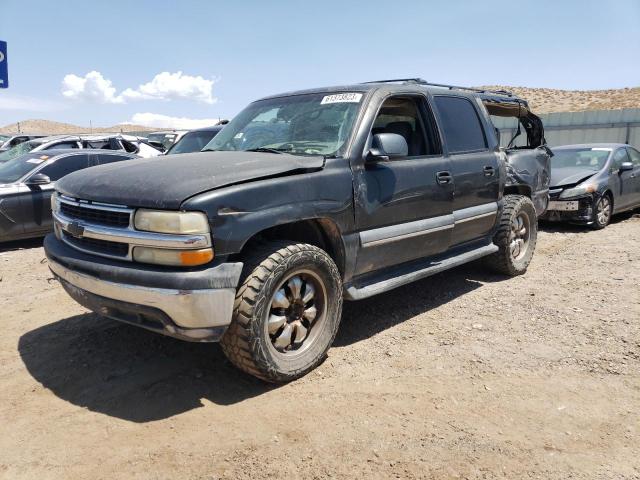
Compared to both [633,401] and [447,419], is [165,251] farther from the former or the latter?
[633,401]

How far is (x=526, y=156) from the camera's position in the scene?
6.14 meters

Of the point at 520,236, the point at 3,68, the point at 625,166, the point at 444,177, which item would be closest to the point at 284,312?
the point at 444,177

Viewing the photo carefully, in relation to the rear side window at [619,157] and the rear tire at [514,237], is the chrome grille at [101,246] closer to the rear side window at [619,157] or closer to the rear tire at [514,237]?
the rear tire at [514,237]

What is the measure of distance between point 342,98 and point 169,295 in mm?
2155

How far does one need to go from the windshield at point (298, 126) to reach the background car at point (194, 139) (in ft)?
16.3

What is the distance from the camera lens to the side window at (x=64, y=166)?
8.02 meters

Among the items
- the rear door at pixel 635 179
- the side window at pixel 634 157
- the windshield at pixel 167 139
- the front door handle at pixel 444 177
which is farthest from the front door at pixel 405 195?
the windshield at pixel 167 139

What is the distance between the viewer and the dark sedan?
8.78 metres

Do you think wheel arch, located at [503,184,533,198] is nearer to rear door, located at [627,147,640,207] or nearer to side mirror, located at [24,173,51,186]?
rear door, located at [627,147,640,207]

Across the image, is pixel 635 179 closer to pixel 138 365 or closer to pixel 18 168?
pixel 138 365

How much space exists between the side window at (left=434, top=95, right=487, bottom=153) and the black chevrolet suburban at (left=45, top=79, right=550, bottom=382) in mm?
19

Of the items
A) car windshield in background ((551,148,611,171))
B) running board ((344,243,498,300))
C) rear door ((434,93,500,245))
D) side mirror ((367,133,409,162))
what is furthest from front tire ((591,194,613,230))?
side mirror ((367,133,409,162))

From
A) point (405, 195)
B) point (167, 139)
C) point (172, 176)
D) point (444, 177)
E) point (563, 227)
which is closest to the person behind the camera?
point (172, 176)

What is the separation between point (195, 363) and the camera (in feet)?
11.9
